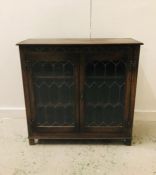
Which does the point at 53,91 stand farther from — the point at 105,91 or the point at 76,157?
the point at 76,157

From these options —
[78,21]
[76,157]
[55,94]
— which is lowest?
[76,157]

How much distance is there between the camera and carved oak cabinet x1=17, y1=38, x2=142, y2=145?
72.2 inches

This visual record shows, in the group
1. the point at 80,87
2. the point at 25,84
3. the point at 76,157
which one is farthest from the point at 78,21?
the point at 76,157

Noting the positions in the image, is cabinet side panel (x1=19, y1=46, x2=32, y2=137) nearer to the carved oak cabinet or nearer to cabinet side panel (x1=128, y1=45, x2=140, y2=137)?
the carved oak cabinet

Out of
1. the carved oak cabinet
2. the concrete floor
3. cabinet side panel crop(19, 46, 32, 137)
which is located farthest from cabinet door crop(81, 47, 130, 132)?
cabinet side panel crop(19, 46, 32, 137)

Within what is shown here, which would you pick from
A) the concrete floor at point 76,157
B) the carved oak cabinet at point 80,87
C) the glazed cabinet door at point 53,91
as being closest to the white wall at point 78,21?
the carved oak cabinet at point 80,87

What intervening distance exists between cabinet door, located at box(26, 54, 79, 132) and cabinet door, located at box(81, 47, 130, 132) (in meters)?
0.09

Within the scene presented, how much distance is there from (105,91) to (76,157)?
0.61 meters

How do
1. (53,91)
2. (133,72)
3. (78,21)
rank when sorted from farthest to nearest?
(78,21)
(53,91)
(133,72)

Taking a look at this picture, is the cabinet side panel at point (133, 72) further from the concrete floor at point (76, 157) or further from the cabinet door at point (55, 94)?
the cabinet door at point (55, 94)

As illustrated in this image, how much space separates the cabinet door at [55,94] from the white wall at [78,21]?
0.52 metres

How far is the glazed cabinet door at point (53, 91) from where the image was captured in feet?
6.16

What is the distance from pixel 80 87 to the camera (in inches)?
75.9

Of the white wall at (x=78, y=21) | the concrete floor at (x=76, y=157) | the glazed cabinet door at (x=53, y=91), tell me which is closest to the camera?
the concrete floor at (x=76, y=157)
